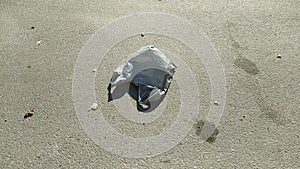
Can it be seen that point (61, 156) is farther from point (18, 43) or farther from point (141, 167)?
point (18, 43)

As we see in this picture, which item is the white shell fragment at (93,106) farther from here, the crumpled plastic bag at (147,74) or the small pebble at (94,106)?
the crumpled plastic bag at (147,74)

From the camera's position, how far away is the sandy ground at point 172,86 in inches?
110

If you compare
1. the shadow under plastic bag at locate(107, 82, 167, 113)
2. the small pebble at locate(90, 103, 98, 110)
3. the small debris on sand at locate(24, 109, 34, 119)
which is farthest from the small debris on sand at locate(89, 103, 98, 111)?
the small debris on sand at locate(24, 109, 34, 119)

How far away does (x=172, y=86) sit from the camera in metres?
3.21

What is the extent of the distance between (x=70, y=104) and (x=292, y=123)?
6.07 ft

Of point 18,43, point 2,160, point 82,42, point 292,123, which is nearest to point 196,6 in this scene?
point 82,42

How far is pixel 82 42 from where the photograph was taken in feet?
11.8

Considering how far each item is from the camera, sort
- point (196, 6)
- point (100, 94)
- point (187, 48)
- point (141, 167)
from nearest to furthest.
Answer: point (141, 167) < point (100, 94) < point (187, 48) < point (196, 6)

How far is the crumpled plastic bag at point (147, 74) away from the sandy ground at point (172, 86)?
106 millimetres

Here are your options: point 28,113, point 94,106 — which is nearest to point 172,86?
point 94,106

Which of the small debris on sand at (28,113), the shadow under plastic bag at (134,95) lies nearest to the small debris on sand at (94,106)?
the shadow under plastic bag at (134,95)

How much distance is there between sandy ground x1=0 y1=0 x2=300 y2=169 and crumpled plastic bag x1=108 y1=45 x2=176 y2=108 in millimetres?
106

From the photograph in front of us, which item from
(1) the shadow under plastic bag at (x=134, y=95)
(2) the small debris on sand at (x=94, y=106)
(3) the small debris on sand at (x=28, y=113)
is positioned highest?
(1) the shadow under plastic bag at (x=134, y=95)

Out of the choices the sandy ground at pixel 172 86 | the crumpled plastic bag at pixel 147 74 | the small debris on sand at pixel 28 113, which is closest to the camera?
the sandy ground at pixel 172 86
